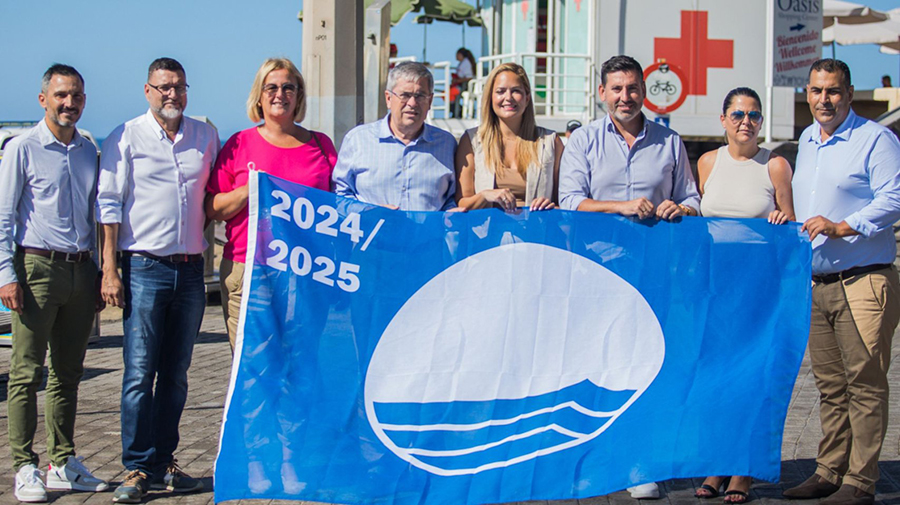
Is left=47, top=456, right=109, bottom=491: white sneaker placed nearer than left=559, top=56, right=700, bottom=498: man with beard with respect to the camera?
No

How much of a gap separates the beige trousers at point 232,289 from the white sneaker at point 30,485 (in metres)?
1.20

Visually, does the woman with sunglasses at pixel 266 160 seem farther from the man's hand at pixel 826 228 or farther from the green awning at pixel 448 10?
the green awning at pixel 448 10

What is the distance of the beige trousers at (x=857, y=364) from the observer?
17.1 ft

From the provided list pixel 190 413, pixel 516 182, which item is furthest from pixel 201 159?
pixel 190 413

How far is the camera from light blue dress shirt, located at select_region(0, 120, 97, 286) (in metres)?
5.17

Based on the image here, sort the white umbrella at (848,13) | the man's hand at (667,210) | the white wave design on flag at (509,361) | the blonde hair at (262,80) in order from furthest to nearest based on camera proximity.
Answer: the white umbrella at (848,13) → the blonde hair at (262,80) → the man's hand at (667,210) → the white wave design on flag at (509,361)

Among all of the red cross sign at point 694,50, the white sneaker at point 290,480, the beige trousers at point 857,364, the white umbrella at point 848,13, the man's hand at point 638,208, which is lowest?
the white sneaker at point 290,480

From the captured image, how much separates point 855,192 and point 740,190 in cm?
Answer: 57

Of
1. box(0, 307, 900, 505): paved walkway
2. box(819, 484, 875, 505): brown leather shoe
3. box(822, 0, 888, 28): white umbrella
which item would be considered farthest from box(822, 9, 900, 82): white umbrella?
box(819, 484, 875, 505): brown leather shoe

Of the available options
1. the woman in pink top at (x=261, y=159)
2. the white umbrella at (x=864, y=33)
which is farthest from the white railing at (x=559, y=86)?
the woman in pink top at (x=261, y=159)

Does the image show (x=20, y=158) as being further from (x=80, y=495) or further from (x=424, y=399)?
(x=424, y=399)

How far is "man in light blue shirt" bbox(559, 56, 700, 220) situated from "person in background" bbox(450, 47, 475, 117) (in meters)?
15.6

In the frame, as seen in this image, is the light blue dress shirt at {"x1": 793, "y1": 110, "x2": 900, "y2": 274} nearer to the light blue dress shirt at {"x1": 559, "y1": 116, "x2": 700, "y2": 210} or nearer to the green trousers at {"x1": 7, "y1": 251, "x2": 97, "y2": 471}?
the light blue dress shirt at {"x1": 559, "y1": 116, "x2": 700, "y2": 210}

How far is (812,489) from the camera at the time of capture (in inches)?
210
